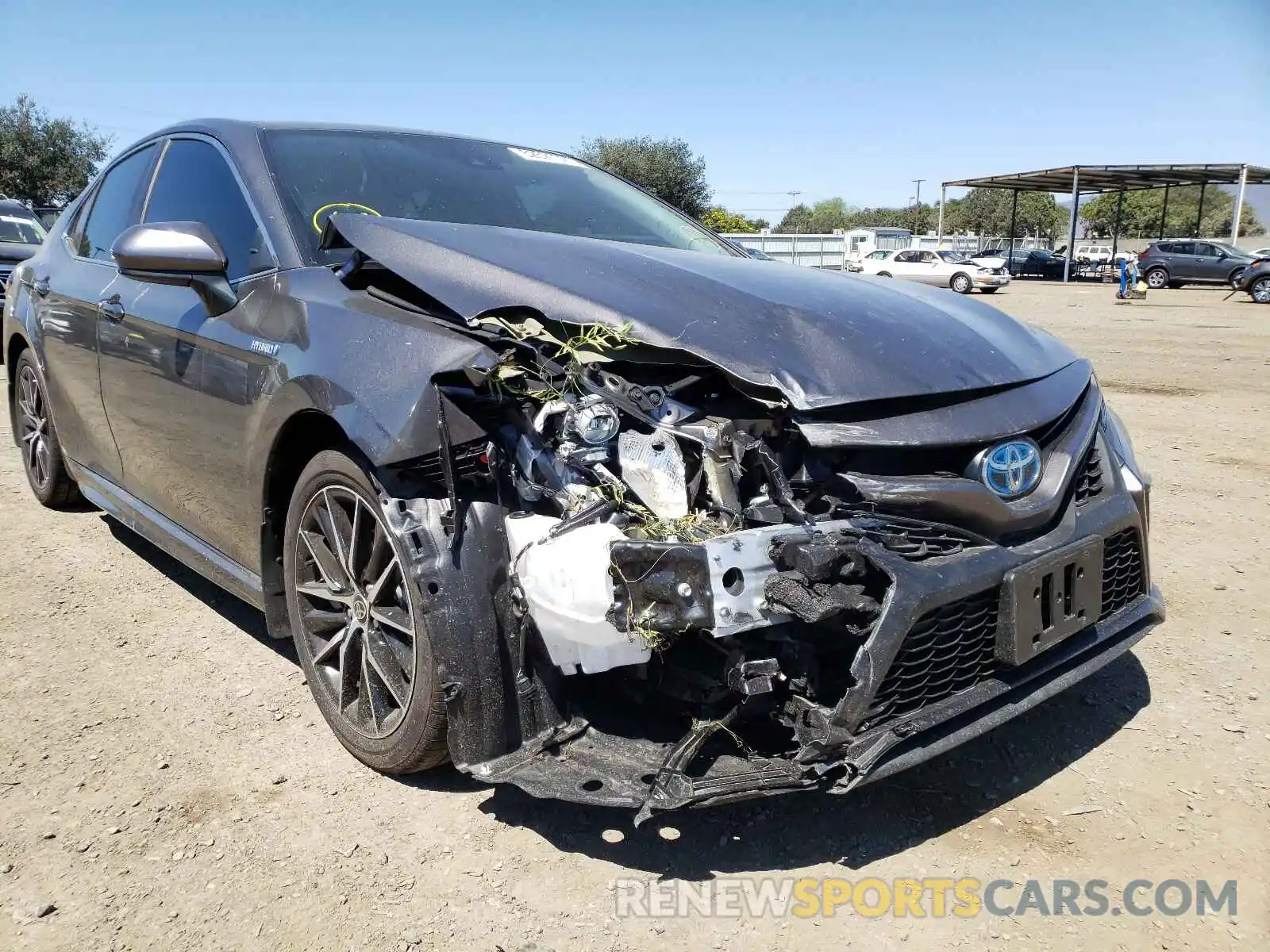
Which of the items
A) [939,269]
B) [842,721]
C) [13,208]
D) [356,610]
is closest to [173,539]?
[356,610]

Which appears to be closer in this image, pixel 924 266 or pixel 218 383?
pixel 218 383

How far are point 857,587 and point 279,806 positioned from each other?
5.39 ft

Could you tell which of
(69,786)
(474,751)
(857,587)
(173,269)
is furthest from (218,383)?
(857,587)

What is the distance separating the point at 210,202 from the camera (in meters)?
3.29

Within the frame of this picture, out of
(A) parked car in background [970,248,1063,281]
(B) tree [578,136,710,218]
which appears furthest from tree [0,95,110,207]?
(A) parked car in background [970,248,1063,281]

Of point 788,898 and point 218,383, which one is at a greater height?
point 218,383

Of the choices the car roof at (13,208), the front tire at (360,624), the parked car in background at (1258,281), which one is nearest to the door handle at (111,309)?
the front tire at (360,624)

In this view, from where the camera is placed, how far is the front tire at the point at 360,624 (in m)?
2.36

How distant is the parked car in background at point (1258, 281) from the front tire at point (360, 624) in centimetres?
2780

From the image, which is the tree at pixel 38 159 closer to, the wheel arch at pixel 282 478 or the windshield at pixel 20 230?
the windshield at pixel 20 230

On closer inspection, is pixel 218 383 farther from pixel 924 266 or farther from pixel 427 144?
pixel 924 266

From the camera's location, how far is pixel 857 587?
200cm

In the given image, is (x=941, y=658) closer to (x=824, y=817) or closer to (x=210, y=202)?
(x=824, y=817)

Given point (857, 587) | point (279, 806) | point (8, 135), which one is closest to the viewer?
point (857, 587)
